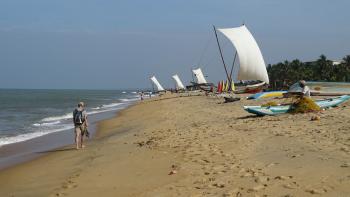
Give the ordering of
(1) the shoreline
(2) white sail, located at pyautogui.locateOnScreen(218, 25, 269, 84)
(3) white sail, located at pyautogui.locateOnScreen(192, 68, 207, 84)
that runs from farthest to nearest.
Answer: (3) white sail, located at pyautogui.locateOnScreen(192, 68, 207, 84) < (2) white sail, located at pyautogui.locateOnScreen(218, 25, 269, 84) < (1) the shoreline

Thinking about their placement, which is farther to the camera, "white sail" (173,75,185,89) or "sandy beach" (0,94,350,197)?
"white sail" (173,75,185,89)

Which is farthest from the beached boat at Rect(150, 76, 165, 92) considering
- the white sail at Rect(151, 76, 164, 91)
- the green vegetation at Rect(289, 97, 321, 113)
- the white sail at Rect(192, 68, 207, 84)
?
the green vegetation at Rect(289, 97, 321, 113)

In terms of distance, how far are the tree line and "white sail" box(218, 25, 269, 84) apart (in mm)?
25826

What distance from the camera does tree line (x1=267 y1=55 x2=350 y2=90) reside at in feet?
201

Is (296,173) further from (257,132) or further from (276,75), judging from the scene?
(276,75)

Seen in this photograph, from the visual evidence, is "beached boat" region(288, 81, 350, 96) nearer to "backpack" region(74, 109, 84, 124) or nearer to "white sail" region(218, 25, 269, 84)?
"white sail" region(218, 25, 269, 84)

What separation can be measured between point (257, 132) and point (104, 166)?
4.34m

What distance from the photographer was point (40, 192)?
7738mm

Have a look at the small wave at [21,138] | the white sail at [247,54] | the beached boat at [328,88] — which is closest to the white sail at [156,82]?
the white sail at [247,54]

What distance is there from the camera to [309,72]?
70.6 metres

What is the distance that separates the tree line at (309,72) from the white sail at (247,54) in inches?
1017

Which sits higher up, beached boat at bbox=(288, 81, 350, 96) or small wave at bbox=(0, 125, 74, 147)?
beached boat at bbox=(288, 81, 350, 96)

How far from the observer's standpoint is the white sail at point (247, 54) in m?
35.4

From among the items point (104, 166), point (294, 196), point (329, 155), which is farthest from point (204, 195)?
point (104, 166)
